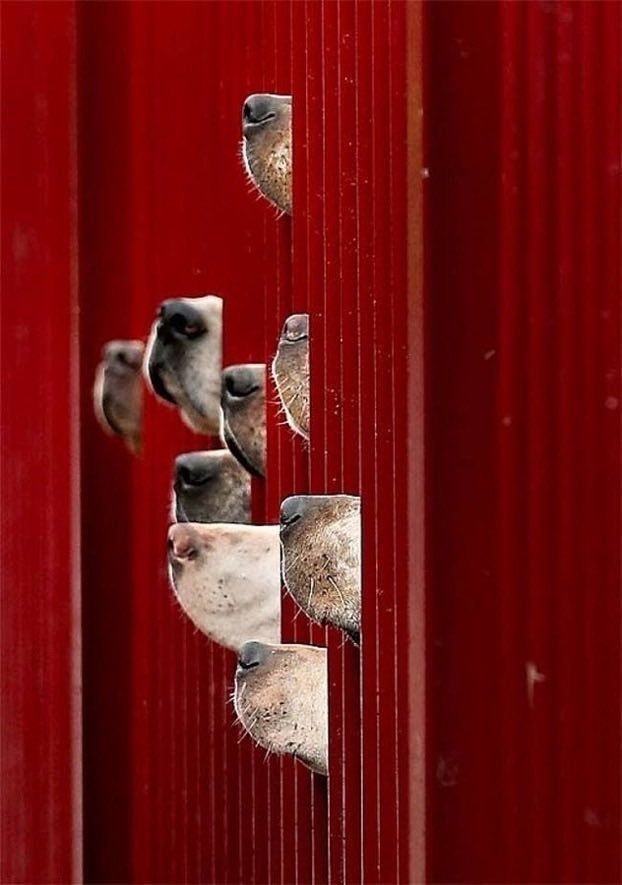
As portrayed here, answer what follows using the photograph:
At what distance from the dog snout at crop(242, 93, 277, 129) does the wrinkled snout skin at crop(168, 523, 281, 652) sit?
25 centimetres

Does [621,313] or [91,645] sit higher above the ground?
[621,313]

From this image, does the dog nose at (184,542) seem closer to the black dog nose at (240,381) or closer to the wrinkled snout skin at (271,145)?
the black dog nose at (240,381)

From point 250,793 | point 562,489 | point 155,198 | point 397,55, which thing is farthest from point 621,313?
point 155,198

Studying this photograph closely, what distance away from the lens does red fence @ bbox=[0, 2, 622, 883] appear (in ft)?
2.05

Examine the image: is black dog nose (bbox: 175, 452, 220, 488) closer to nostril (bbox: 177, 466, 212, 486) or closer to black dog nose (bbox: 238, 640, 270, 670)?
nostril (bbox: 177, 466, 212, 486)

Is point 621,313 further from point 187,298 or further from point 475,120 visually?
point 187,298

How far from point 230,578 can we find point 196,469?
0.12 m

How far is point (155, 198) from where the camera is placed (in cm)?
117

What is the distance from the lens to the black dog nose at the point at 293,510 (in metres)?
0.82

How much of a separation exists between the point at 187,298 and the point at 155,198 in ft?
0.34

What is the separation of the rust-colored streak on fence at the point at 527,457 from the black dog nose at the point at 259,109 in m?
0.26

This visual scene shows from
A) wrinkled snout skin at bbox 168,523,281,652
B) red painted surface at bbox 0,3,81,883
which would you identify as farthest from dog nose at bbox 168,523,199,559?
red painted surface at bbox 0,3,81,883

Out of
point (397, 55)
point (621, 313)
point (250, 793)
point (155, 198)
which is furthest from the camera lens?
point (155, 198)

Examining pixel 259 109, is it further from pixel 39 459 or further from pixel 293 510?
pixel 39 459
